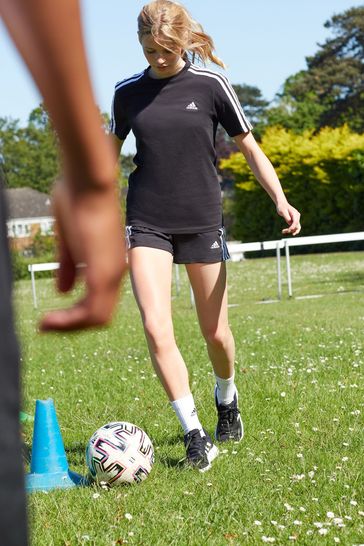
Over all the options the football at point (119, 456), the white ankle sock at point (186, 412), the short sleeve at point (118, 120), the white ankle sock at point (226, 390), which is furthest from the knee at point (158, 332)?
the short sleeve at point (118, 120)

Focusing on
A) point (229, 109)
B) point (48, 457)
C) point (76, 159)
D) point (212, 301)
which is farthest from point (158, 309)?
point (76, 159)

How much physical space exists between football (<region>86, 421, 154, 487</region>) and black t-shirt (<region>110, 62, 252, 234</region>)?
40.6 inches

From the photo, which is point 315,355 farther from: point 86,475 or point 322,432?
point 86,475

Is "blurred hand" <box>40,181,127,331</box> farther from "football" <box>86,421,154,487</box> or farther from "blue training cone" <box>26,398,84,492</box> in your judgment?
"blue training cone" <box>26,398,84,492</box>

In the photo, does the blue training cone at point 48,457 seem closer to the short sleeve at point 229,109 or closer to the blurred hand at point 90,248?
the short sleeve at point 229,109

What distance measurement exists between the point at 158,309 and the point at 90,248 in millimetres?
3808

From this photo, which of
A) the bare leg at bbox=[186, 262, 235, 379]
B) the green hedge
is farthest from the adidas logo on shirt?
the green hedge

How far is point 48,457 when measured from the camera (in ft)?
16.5

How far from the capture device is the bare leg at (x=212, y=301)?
5.34m

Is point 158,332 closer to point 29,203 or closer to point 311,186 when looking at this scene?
point 311,186

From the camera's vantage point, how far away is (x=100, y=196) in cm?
128

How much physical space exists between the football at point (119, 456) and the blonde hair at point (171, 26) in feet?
6.13

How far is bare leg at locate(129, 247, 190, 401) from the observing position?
5.05 meters

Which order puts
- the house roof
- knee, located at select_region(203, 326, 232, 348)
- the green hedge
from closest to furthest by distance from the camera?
1. knee, located at select_region(203, 326, 232, 348)
2. the green hedge
3. the house roof
